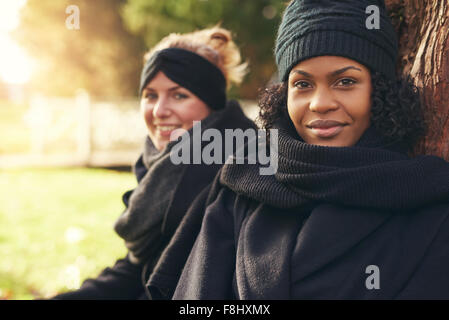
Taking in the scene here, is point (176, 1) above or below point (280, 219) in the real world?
above

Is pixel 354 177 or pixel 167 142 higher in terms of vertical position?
pixel 167 142

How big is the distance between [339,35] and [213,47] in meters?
1.31

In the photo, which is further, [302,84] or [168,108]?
[168,108]

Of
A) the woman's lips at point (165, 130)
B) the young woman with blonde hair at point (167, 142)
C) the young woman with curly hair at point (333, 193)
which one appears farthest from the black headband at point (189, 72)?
the young woman with curly hair at point (333, 193)

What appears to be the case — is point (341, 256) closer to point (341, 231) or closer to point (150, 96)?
point (341, 231)

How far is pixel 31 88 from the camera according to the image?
15.4 metres

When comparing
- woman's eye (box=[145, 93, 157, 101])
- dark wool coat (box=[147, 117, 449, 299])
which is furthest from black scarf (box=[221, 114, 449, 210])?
woman's eye (box=[145, 93, 157, 101])

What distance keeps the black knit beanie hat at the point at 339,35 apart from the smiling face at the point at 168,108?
93 centimetres

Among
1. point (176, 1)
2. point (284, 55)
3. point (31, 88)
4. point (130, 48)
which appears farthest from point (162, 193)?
point (31, 88)

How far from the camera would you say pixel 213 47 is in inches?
116

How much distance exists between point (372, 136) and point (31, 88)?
618 inches

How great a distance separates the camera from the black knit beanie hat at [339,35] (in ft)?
5.80

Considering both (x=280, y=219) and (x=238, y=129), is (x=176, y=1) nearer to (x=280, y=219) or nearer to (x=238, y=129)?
(x=238, y=129)

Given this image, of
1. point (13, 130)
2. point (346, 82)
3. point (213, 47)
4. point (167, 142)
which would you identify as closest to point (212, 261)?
point (346, 82)
